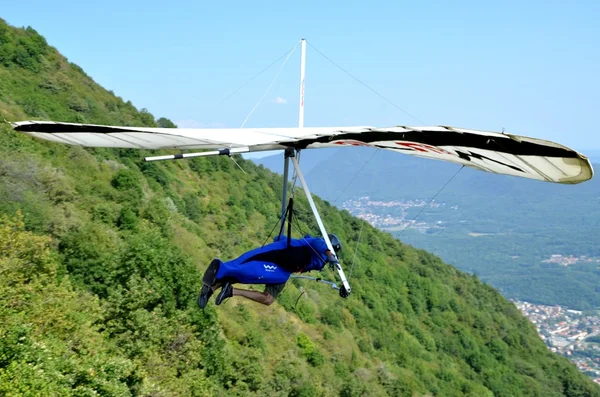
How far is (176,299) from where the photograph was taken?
25.6 meters

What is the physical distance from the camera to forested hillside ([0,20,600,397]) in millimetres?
18594

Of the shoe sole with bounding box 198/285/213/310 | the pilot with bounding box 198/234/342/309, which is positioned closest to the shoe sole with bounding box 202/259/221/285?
the pilot with bounding box 198/234/342/309

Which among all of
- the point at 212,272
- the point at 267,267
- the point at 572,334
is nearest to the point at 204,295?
the point at 212,272

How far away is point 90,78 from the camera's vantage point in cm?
6762

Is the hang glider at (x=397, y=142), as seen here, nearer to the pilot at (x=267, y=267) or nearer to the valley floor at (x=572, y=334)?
the pilot at (x=267, y=267)

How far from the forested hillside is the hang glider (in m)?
4.61

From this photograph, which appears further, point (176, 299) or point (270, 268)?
point (176, 299)

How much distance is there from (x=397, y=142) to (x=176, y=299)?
56.2 feet

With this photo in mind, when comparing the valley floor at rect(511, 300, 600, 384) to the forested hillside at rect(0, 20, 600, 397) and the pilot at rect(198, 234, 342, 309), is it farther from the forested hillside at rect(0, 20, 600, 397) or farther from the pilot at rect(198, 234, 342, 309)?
the pilot at rect(198, 234, 342, 309)

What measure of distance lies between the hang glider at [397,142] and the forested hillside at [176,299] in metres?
4.61

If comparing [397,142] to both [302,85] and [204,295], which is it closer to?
[204,295]

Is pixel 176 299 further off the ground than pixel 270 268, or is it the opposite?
pixel 270 268

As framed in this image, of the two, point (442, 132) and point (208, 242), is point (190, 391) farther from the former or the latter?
point (208, 242)

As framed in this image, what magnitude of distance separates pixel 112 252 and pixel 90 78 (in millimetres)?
45171
